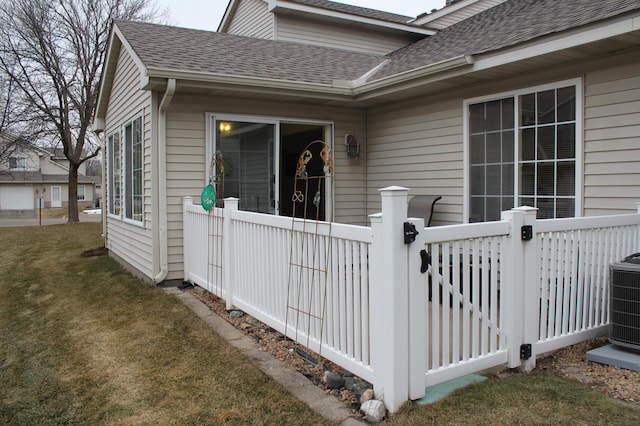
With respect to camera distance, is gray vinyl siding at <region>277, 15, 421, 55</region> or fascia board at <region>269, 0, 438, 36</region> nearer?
fascia board at <region>269, 0, 438, 36</region>

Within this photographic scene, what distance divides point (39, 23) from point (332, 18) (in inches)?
572

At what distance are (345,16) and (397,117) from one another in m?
4.57

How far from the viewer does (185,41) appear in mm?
7430

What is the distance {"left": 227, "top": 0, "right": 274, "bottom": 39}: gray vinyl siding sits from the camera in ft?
34.6

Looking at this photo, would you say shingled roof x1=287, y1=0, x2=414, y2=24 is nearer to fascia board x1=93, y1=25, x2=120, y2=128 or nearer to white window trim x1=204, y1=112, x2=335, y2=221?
fascia board x1=93, y1=25, x2=120, y2=128

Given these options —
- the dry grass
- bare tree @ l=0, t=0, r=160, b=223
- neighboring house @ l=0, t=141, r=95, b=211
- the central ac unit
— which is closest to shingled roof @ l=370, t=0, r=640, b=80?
the central ac unit

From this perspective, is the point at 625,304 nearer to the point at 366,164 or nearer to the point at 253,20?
the point at 366,164

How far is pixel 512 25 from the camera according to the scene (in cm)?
588

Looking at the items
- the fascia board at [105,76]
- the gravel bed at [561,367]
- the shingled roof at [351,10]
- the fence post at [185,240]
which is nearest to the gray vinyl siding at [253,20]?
the shingled roof at [351,10]

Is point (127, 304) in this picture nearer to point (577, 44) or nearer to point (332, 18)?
point (577, 44)

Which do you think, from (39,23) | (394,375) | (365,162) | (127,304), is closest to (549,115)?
(365,162)

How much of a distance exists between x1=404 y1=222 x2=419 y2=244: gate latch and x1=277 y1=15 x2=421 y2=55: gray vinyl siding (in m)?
8.50

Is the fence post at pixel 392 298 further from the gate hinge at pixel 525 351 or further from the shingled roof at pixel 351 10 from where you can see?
the shingled roof at pixel 351 10

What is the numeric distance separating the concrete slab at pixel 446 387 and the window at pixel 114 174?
23.3 feet
